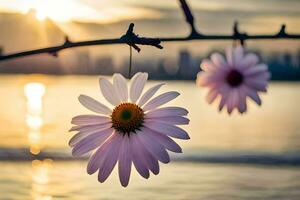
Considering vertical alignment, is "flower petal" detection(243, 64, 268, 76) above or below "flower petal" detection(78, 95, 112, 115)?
above

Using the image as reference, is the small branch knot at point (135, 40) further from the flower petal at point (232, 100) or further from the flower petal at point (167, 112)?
the flower petal at point (232, 100)

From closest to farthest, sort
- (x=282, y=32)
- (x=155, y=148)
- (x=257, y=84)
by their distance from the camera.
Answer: (x=155, y=148) < (x=282, y=32) < (x=257, y=84)

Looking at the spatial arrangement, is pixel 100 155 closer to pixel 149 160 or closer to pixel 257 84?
pixel 149 160

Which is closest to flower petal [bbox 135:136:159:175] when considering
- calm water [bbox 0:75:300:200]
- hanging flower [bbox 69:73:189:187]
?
hanging flower [bbox 69:73:189:187]

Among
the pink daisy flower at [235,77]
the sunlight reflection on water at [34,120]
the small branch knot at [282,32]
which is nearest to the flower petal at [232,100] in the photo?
the pink daisy flower at [235,77]

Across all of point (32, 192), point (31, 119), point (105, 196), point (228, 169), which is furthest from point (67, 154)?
point (31, 119)

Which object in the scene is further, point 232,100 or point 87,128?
point 232,100

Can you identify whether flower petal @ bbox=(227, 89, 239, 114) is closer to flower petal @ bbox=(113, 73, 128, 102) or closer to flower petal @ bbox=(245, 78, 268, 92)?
flower petal @ bbox=(245, 78, 268, 92)

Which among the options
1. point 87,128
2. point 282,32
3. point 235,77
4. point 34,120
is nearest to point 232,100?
point 235,77
